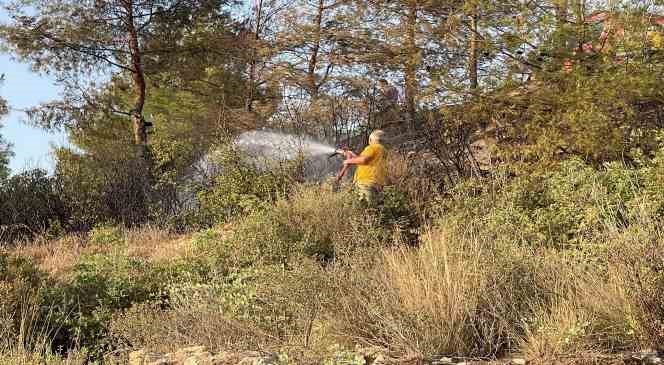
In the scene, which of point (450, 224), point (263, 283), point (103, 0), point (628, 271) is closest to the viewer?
point (628, 271)

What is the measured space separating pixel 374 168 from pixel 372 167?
30 millimetres

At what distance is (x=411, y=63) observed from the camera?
13.3 metres

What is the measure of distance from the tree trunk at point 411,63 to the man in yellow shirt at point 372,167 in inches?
141

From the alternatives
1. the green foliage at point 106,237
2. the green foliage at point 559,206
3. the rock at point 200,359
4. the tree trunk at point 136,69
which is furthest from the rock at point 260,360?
the tree trunk at point 136,69

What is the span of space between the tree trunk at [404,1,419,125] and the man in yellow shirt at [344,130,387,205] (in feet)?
11.8

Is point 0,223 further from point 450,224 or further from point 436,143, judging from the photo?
point 450,224

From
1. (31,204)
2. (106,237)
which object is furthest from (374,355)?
(31,204)

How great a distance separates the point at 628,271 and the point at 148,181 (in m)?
9.91

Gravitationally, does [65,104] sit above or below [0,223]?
above

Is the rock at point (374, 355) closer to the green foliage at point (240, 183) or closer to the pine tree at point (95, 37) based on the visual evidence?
the green foliage at point (240, 183)

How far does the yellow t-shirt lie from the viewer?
9.42 metres

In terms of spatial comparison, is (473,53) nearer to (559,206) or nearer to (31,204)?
(559,206)

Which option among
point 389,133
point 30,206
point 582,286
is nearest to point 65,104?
point 30,206

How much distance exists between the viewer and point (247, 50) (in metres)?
18.6
